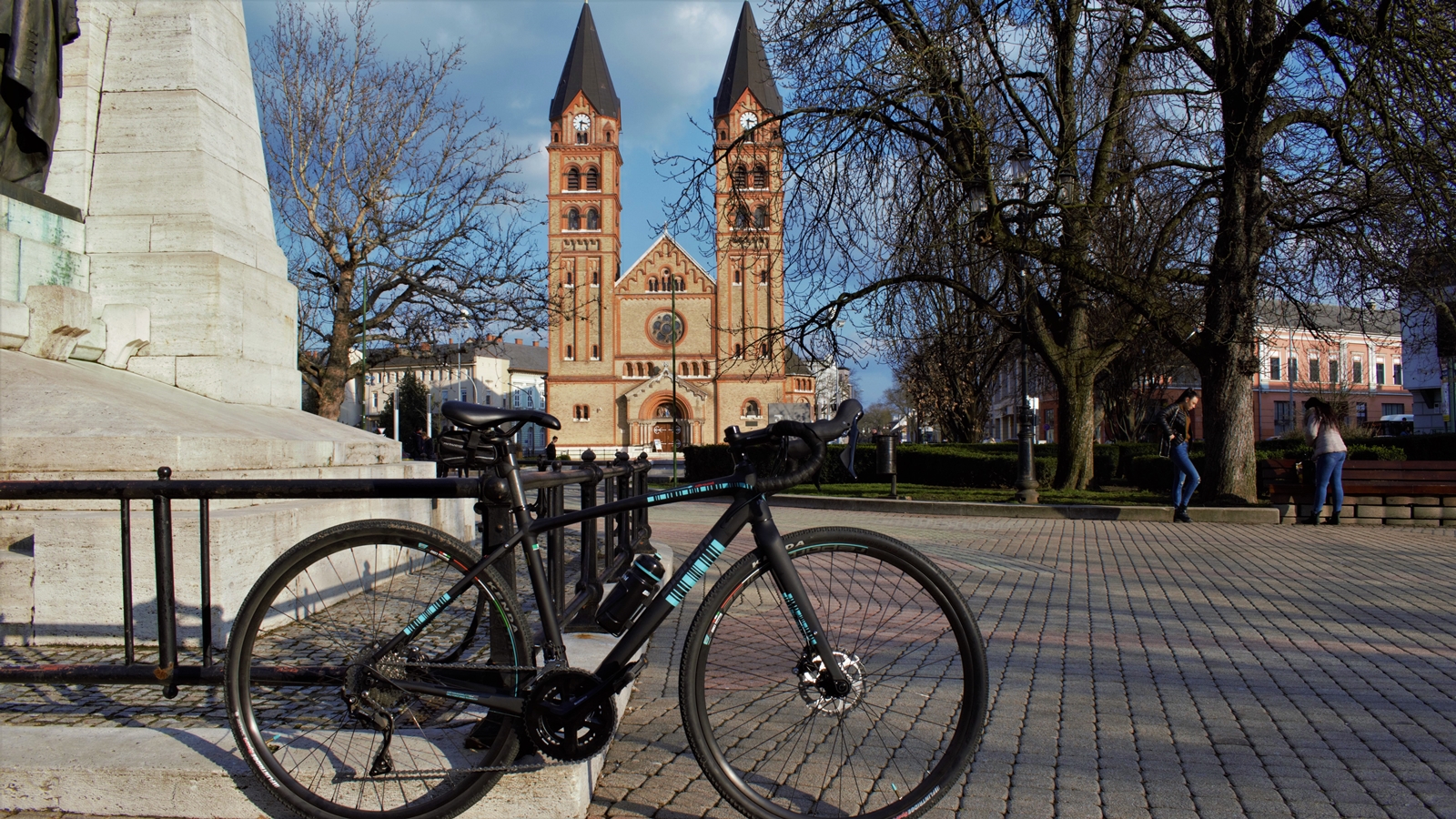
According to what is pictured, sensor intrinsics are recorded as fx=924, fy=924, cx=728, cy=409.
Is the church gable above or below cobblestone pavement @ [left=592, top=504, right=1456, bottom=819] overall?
above

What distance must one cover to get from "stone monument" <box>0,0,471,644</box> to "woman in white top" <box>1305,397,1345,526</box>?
1080 centimetres

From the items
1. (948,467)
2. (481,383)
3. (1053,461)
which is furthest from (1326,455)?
(481,383)

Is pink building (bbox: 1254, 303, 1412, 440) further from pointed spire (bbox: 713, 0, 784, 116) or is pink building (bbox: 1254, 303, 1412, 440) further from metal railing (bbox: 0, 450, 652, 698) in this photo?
metal railing (bbox: 0, 450, 652, 698)

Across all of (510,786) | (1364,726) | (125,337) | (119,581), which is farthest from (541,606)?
(125,337)

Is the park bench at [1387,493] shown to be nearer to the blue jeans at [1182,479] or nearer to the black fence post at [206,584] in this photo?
the blue jeans at [1182,479]

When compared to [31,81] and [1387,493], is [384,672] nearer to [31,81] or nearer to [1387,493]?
[31,81]

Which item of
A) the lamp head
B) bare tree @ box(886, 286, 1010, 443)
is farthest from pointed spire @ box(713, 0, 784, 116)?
the lamp head

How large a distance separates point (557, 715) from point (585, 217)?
74.0 metres

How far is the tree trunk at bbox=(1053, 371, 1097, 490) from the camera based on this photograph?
1836 centimetres

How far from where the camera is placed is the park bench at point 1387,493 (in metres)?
12.3

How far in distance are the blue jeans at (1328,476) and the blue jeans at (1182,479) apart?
56.4 inches

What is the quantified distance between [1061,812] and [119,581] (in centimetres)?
405

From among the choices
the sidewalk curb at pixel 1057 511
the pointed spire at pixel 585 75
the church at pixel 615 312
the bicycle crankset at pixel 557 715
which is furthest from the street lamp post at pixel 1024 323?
the pointed spire at pixel 585 75

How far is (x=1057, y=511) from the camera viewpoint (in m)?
14.0
